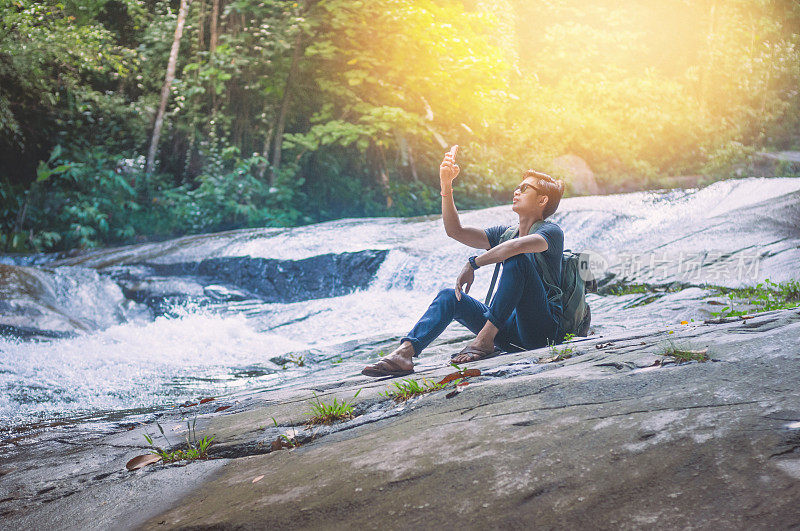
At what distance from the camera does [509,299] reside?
3533mm

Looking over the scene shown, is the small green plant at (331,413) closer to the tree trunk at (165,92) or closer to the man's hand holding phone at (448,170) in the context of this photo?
the man's hand holding phone at (448,170)

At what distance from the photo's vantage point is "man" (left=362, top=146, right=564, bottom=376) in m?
3.48

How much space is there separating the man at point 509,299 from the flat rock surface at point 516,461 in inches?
26.1

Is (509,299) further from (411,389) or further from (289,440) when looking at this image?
(289,440)

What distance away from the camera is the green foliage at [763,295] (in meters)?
5.21

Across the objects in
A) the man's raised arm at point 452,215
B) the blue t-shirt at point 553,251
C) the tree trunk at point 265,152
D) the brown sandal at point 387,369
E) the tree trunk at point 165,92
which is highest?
the tree trunk at point 165,92

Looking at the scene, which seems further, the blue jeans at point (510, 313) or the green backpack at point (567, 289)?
the green backpack at point (567, 289)

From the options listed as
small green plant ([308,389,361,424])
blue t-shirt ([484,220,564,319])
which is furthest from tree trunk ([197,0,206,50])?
small green plant ([308,389,361,424])

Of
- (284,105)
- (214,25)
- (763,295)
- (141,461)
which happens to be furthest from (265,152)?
(141,461)

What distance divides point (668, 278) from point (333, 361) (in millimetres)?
3666

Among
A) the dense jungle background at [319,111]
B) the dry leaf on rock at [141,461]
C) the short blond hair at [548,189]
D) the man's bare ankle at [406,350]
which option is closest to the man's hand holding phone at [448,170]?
the short blond hair at [548,189]

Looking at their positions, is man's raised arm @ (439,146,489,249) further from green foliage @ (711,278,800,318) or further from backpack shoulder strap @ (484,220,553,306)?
green foliage @ (711,278,800,318)

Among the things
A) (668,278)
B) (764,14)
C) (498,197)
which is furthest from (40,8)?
(764,14)

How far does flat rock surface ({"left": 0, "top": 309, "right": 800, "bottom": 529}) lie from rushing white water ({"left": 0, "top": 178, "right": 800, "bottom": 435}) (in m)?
1.91
